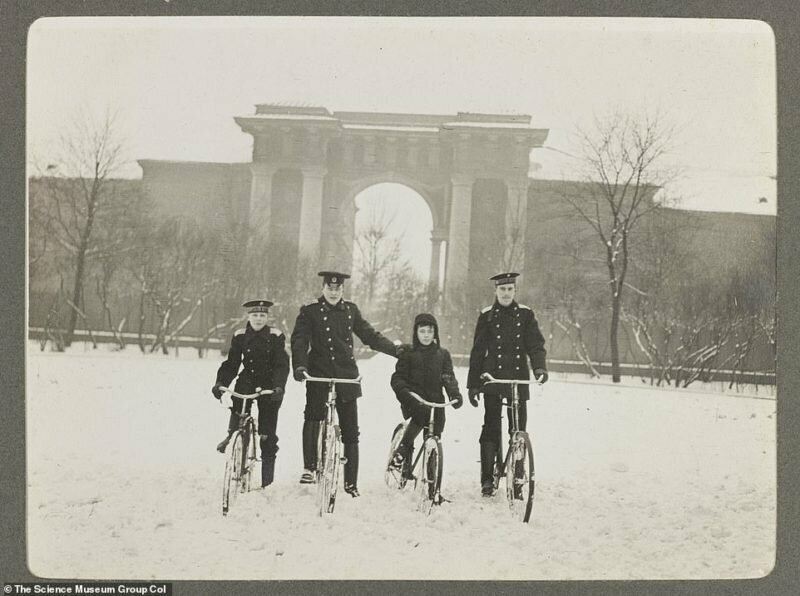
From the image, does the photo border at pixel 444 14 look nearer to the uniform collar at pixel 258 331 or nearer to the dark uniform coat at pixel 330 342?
the uniform collar at pixel 258 331

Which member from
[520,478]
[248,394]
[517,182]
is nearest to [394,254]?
[517,182]

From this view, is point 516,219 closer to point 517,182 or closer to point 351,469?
point 517,182

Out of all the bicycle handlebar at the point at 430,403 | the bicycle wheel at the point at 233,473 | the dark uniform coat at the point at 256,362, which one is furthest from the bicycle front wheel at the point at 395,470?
the bicycle wheel at the point at 233,473

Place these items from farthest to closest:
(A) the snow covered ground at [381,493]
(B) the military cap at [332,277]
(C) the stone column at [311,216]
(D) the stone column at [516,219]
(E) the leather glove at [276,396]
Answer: (D) the stone column at [516,219], (C) the stone column at [311,216], (B) the military cap at [332,277], (A) the snow covered ground at [381,493], (E) the leather glove at [276,396]

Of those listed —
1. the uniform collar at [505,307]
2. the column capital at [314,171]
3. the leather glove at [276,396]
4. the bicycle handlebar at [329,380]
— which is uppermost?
the column capital at [314,171]

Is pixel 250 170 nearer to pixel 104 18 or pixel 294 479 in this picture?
pixel 104 18

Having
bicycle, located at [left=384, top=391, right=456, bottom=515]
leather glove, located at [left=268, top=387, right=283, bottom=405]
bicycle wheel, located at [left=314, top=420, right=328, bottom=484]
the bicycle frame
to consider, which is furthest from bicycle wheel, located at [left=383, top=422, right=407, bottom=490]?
leather glove, located at [left=268, top=387, right=283, bottom=405]

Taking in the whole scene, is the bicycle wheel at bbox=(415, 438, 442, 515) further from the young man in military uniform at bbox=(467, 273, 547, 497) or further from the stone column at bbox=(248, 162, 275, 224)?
the stone column at bbox=(248, 162, 275, 224)
